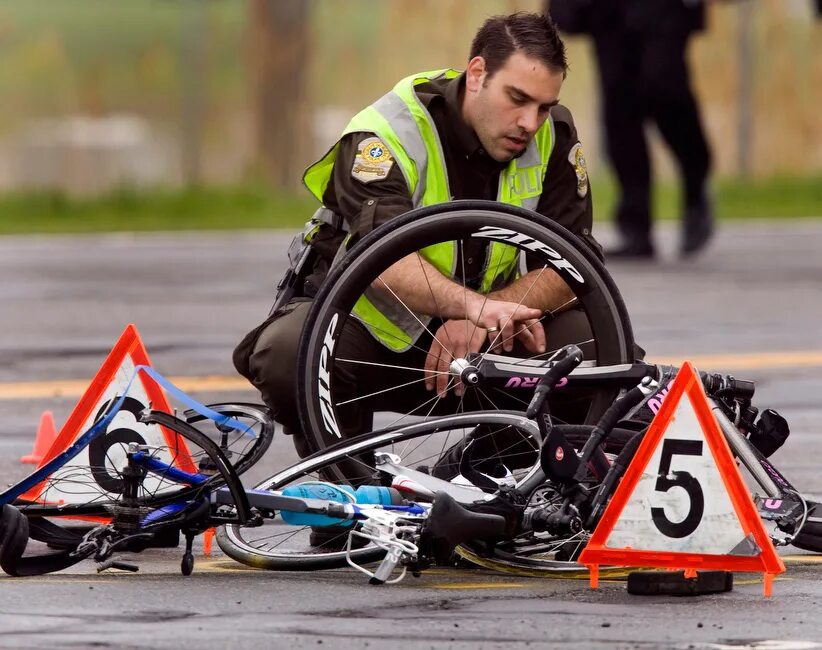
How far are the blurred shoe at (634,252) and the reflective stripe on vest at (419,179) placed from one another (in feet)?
26.0

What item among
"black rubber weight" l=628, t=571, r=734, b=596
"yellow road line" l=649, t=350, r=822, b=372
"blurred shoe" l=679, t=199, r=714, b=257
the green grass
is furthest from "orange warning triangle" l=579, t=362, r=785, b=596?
the green grass

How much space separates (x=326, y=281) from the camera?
508 centimetres

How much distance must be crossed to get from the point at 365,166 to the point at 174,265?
8.03 meters

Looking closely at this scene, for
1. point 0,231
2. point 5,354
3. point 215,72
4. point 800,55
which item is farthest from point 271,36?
point 5,354

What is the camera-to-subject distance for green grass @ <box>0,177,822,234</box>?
16281mm

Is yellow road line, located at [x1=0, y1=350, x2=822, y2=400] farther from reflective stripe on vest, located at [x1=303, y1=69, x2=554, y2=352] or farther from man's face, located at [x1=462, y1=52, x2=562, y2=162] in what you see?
man's face, located at [x1=462, y1=52, x2=562, y2=162]

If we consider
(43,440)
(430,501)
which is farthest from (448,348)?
(43,440)

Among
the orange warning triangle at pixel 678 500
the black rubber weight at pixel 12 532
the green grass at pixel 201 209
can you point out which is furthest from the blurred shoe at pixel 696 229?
the black rubber weight at pixel 12 532

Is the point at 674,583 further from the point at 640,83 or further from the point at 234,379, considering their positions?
the point at 640,83

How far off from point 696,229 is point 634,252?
0.60 metres

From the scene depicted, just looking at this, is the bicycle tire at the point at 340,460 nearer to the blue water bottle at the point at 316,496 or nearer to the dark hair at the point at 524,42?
the blue water bottle at the point at 316,496

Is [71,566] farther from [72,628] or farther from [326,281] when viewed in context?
[326,281]

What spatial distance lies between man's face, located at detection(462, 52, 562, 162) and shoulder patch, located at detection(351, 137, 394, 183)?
0.91 feet

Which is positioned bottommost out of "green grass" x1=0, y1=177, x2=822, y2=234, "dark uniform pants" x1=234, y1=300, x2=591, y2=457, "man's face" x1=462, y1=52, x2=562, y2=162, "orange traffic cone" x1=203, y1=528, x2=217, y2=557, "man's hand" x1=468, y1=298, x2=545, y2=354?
"green grass" x1=0, y1=177, x2=822, y2=234
